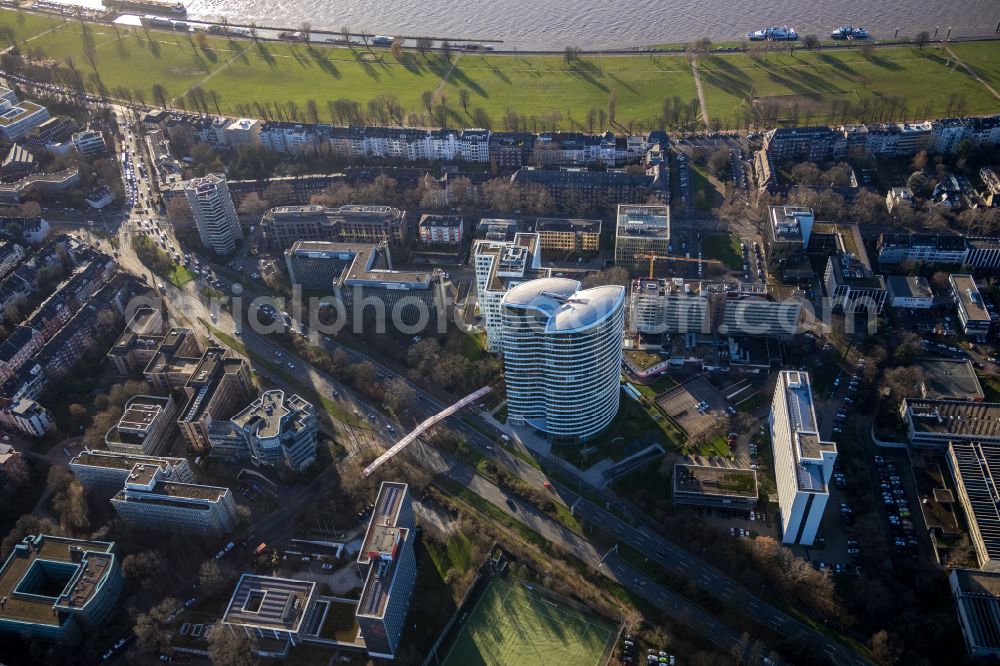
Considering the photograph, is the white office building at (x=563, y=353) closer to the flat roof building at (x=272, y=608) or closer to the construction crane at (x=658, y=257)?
the construction crane at (x=658, y=257)

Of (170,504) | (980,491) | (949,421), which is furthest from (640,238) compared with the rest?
(170,504)

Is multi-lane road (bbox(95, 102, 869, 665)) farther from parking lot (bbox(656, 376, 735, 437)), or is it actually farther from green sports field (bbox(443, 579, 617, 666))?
parking lot (bbox(656, 376, 735, 437))

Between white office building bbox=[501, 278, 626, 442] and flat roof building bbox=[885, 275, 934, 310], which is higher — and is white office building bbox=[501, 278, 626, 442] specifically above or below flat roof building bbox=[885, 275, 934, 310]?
above

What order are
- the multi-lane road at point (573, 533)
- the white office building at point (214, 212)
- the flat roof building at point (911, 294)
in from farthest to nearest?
the white office building at point (214, 212)
the flat roof building at point (911, 294)
the multi-lane road at point (573, 533)

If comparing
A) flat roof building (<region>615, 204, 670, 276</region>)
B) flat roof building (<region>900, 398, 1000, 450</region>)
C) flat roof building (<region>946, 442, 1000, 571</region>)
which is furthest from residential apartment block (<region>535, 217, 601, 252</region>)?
flat roof building (<region>946, 442, 1000, 571</region>)

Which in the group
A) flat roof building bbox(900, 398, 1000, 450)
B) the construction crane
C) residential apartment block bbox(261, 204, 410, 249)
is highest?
residential apartment block bbox(261, 204, 410, 249)

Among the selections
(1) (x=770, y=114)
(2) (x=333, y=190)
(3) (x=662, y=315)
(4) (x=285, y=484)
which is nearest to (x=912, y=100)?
(1) (x=770, y=114)

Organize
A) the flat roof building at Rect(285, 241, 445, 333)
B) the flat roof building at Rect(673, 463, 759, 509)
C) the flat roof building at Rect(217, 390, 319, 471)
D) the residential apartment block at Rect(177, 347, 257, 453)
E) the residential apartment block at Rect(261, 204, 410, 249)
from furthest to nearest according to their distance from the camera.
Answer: the residential apartment block at Rect(261, 204, 410, 249), the flat roof building at Rect(285, 241, 445, 333), the residential apartment block at Rect(177, 347, 257, 453), the flat roof building at Rect(217, 390, 319, 471), the flat roof building at Rect(673, 463, 759, 509)

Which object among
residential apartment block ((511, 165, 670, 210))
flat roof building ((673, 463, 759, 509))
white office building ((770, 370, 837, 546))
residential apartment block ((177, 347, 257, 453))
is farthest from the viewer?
residential apartment block ((511, 165, 670, 210))

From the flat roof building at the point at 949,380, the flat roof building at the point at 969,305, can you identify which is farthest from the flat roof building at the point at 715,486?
the flat roof building at the point at 969,305
